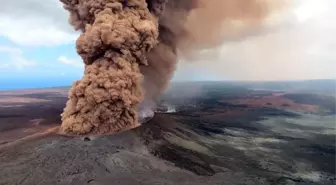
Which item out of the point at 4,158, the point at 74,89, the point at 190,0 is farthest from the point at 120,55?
the point at 190,0

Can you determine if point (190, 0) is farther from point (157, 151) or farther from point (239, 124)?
point (157, 151)

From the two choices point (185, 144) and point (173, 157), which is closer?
point (173, 157)

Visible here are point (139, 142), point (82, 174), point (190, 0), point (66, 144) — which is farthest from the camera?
point (190, 0)

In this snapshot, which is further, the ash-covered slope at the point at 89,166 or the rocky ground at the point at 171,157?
the rocky ground at the point at 171,157

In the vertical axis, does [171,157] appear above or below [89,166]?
below

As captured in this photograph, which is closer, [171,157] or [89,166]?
[89,166]

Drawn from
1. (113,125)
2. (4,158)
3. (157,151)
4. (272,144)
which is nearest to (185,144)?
(157,151)

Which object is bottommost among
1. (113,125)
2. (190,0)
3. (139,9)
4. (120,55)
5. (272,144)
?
(272,144)

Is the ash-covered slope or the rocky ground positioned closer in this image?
the ash-covered slope

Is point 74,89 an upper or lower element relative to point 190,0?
lower

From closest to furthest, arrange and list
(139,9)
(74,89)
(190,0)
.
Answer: (74,89) → (139,9) → (190,0)
